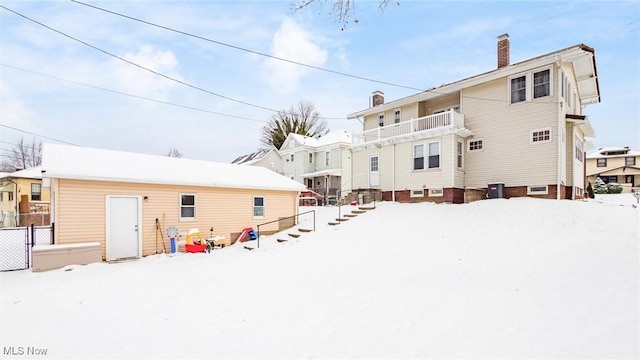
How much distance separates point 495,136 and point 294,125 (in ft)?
108

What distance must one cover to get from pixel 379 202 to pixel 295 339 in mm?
16052

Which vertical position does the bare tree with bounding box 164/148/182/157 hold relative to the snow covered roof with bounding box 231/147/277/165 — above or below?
above

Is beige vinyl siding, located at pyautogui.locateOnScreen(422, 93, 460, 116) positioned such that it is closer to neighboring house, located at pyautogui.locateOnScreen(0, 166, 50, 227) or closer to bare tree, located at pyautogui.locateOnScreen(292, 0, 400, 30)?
bare tree, located at pyautogui.locateOnScreen(292, 0, 400, 30)

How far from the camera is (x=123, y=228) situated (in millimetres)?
12102

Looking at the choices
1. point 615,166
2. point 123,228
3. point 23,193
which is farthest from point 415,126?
point 615,166

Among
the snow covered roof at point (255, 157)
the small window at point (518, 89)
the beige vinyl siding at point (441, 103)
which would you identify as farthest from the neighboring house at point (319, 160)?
the small window at point (518, 89)

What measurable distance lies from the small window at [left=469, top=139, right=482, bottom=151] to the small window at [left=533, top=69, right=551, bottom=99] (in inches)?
133

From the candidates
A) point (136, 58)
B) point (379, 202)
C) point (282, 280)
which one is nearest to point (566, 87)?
point (379, 202)

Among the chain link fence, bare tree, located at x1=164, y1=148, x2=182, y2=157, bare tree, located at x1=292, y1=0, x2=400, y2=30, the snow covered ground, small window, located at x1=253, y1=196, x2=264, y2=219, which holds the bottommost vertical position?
the chain link fence

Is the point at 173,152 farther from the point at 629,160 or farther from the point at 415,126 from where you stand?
the point at 629,160

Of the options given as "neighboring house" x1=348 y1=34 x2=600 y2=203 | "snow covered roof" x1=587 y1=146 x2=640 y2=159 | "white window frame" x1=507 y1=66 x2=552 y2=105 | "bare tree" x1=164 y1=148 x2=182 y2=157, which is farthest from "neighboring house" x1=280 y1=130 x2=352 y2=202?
"bare tree" x1=164 y1=148 x2=182 y2=157

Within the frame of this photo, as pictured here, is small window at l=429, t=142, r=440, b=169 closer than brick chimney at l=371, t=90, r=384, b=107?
Yes

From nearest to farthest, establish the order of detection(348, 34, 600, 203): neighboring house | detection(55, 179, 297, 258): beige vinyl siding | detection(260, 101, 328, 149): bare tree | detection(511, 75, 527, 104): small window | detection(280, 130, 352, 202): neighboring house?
1. detection(55, 179, 297, 258): beige vinyl siding
2. detection(348, 34, 600, 203): neighboring house
3. detection(511, 75, 527, 104): small window
4. detection(280, 130, 352, 202): neighboring house
5. detection(260, 101, 328, 149): bare tree

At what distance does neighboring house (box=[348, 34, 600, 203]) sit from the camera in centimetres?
1519
